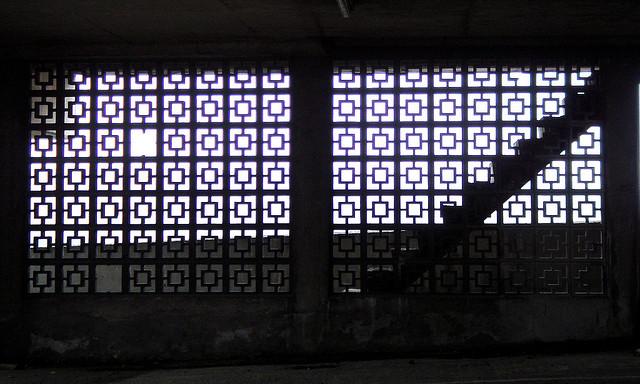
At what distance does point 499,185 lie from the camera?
25.5ft

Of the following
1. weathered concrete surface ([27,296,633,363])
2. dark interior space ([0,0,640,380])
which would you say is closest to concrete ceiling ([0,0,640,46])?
Result: dark interior space ([0,0,640,380])

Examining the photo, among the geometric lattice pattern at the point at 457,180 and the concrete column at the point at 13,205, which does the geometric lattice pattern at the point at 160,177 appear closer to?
the concrete column at the point at 13,205

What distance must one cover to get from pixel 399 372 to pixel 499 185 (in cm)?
246

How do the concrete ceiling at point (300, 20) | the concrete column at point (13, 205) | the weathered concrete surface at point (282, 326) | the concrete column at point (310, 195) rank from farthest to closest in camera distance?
the concrete column at point (13, 205) < the concrete column at point (310, 195) < the weathered concrete surface at point (282, 326) < the concrete ceiling at point (300, 20)

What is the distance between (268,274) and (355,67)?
8.73 feet

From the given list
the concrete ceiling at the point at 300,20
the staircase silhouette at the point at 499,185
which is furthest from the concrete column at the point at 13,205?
the staircase silhouette at the point at 499,185

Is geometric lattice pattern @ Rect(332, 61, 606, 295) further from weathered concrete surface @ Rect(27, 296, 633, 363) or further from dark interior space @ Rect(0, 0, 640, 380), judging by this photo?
weathered concrete surface @ Rect(27, 296, 633, 363)

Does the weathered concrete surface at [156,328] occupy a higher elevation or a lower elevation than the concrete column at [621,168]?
lower

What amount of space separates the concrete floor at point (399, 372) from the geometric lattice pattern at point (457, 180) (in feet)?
2.87

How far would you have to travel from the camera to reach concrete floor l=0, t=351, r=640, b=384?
21.4 ft

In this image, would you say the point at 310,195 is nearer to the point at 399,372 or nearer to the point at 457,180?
the point at 457,180

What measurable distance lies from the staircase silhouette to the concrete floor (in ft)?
3.33

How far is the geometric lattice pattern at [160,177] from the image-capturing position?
26.0ft

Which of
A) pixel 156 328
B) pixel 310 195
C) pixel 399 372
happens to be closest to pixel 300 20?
pixel 310 195
